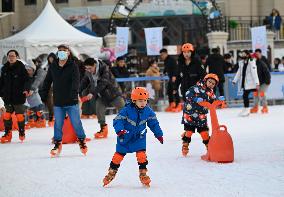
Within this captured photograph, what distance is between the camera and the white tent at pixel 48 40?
2253cm

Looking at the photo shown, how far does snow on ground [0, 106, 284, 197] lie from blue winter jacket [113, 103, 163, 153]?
408mm

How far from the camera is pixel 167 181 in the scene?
26.3ft

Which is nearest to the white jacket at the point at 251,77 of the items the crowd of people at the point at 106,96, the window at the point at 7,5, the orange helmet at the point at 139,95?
the crowd of people at the point at 106,96

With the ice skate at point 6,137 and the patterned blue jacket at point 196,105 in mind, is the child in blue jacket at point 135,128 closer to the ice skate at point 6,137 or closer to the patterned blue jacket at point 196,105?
the patterned blue jacket at point 196,105

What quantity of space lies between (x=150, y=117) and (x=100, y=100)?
18.1 ft

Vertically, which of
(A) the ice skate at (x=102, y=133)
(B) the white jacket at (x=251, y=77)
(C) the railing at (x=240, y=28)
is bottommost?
(A) the ice skate at (x=102, y=133)

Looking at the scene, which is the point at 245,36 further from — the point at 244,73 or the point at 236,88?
the point at 244,73

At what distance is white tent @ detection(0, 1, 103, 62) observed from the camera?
22531mm

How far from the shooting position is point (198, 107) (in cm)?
1018

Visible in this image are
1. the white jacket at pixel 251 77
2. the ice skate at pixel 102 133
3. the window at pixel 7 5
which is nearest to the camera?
the ice skate at pixel 102 133

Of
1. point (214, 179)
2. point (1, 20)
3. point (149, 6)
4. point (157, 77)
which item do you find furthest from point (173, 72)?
point (1, 20)

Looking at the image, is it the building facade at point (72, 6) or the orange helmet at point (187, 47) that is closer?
the orange helmet at point (187, 47)

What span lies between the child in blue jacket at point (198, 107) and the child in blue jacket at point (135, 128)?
7.37 ft

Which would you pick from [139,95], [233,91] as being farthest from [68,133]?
[233,91]
